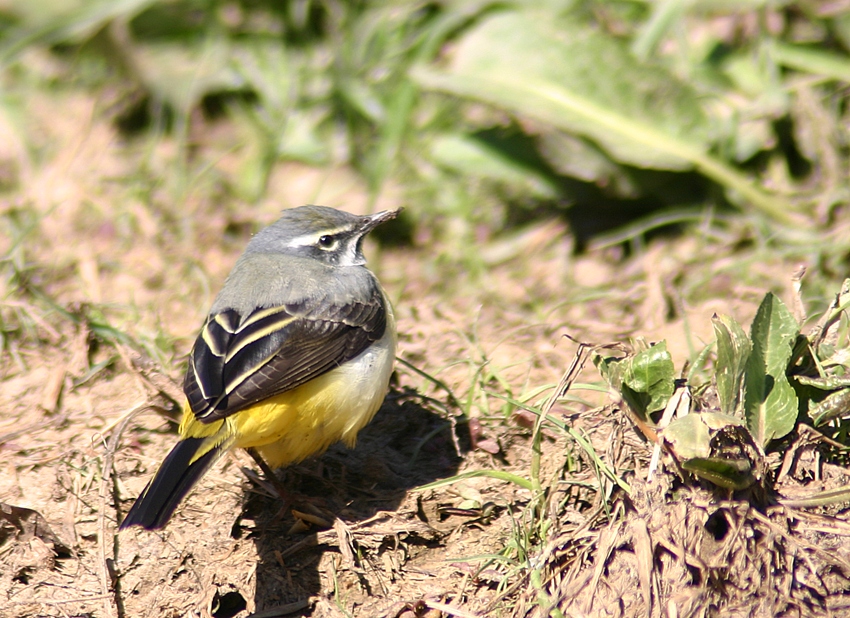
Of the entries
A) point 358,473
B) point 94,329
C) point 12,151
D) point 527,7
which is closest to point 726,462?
point 358,473

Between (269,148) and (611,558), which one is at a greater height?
(611,558)

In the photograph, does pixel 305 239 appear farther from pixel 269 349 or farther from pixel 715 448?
pixel 715 448

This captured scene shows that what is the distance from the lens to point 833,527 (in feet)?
11.9

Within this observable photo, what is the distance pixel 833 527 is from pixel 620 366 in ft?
3.46

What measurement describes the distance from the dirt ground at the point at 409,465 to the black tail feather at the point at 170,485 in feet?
1.78

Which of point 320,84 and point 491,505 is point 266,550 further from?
point 320,84

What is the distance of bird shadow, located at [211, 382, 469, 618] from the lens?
4254 millimetres

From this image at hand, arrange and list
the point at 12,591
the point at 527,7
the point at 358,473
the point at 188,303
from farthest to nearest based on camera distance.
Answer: the point at 527,7, the point at 188,303, the point at 358,473, the point at 12,591

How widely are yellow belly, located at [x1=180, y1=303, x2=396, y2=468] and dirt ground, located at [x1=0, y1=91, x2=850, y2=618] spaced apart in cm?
31

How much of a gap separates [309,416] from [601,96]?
3.63 metres

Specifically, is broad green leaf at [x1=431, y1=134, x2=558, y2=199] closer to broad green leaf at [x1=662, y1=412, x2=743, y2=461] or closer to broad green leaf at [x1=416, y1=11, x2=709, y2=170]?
broad green leaf at [x1=416, y1=11, x2=709, y2=170]

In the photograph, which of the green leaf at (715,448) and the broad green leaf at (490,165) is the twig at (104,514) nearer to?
the green leaf at (715,448)

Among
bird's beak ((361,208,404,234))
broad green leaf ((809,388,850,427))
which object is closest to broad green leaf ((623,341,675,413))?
broad green leaf ((809,388,850,427))

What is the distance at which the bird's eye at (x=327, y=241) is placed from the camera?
554 cm
